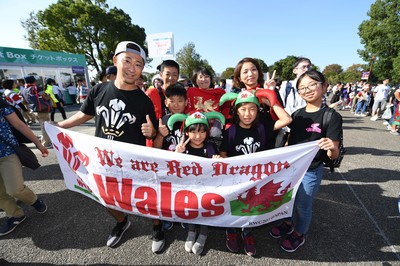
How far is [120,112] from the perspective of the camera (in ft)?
6.61

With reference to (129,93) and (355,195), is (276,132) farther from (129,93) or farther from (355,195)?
(355,195)

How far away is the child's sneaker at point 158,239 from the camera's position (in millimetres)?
2250

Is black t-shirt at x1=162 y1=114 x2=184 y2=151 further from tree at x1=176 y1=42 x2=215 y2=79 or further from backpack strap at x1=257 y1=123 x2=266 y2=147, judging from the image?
tree at x1=176 y1=42 x2=215 y2=79

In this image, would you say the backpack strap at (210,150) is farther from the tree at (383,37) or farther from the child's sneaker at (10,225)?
the tree at (383,37)

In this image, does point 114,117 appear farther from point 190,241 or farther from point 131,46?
point 190,241

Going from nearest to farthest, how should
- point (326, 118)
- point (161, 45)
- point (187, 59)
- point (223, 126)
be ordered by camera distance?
point (326, 118) → point (223, 126) → point (161, 45) → point (187, 59)

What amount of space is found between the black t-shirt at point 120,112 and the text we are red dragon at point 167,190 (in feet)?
0.74

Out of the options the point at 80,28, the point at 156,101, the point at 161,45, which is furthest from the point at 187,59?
the point at 156,101

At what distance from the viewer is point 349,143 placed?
620cm

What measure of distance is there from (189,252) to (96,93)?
2.12 m

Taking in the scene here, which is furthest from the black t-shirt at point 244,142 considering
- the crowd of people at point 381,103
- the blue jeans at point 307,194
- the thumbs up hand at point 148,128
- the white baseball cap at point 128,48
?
the crowd of people at point 381,103

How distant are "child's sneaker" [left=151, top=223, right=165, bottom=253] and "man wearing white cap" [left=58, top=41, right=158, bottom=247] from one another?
1121 millimetres

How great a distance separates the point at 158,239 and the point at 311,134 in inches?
82.8

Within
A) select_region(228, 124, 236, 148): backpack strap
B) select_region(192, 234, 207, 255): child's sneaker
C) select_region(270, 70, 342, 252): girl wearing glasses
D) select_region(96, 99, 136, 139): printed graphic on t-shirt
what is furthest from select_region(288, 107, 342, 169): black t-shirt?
select_region(96, 99, 136, 139): printed graphic on t-shirt
